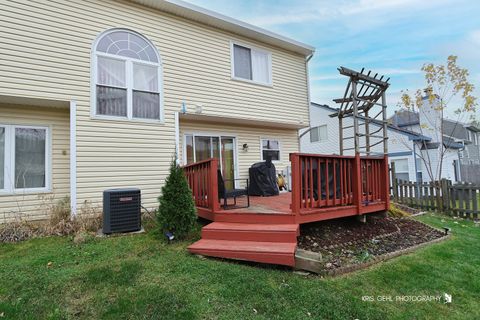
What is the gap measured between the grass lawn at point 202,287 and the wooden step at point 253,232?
44 centimetres

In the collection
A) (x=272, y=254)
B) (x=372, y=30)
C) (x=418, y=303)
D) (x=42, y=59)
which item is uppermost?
(x=372, y=30)

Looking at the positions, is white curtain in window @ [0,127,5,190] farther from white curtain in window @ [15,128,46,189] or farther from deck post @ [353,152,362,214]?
deck post @ [353,152,362,214]

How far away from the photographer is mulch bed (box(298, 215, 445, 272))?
3.89 m

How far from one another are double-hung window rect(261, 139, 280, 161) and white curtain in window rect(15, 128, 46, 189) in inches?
246

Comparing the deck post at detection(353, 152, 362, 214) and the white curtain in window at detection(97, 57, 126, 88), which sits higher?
the white curtain in window at detection(97, 57, 126, 88)

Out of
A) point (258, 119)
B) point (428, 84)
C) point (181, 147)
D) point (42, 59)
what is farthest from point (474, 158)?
point (42, 59)

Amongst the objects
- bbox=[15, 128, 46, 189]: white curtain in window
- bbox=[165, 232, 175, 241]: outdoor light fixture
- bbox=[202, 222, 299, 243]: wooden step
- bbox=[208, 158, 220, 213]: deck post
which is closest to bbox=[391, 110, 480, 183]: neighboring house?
bbox=[208, 158, 220, 213]: deck post

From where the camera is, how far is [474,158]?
2112 centimetres

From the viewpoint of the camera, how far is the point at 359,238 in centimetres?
475

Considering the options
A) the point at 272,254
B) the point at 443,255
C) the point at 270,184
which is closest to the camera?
the point at 272,254

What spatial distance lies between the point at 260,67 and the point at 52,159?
642 cm

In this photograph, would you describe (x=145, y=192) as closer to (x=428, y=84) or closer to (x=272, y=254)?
(x=272, y=254)

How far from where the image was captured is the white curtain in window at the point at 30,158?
571 centimetres

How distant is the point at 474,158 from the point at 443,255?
74.7 ft
